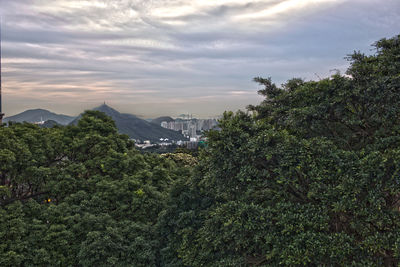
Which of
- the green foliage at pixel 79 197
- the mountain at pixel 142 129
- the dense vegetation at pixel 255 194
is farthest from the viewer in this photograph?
the mountain at pixel 142 129

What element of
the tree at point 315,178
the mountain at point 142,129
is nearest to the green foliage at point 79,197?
the tree at point 315,178

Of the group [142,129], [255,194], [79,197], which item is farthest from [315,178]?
[142,129]

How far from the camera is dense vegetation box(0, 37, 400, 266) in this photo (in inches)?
303

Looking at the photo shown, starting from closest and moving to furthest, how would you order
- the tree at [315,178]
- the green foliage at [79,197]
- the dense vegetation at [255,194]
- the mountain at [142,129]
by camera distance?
the tree at [315,178] → the dense vegetation at [255,194] → the green foliage at [79,197] → the mountain at [142,129]

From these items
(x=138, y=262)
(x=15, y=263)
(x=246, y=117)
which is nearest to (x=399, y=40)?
(x=246, y=117)

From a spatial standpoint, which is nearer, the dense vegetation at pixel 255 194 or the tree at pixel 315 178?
the tree at pixel 315 178

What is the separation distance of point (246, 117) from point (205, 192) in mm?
2879

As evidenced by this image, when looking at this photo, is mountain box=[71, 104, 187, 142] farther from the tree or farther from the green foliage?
the tree

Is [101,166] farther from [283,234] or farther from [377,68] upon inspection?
[377,68]

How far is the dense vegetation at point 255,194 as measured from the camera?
7691 mm

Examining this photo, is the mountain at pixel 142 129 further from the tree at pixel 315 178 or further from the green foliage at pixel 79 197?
the tree at pixel 315 178

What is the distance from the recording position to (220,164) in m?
9.33

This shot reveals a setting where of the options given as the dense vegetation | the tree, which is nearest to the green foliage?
the dense vegetation

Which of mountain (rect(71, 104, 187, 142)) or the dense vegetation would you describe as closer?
the dense vegetation
